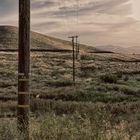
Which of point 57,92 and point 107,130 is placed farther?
point 57,92

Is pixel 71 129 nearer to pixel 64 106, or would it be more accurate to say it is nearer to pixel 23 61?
pixel 23 61

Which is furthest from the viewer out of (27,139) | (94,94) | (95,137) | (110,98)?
(94,94)

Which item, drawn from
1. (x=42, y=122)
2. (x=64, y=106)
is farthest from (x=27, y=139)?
(x=64, y=106)

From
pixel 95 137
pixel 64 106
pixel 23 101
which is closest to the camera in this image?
pixel 95 137

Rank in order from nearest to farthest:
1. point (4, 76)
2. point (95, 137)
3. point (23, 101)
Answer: point (95, 137), point (23, 101), point (4, 76)

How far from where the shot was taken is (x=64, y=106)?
28344mm

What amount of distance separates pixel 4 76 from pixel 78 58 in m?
58.9

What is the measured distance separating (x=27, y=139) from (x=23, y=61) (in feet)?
6.71

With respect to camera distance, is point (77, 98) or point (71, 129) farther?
point (77, 98)

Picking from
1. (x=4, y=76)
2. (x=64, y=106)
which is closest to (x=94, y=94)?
(x=64, y=106)

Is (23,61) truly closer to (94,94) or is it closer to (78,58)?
(94,94)

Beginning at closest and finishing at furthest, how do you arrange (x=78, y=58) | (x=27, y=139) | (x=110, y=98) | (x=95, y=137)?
(x=95, y=137)
(x=27, y=139)
(x=110, y=98)
(x=78, y=58)

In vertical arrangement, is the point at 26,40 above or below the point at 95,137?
above

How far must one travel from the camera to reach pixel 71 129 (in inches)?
358
